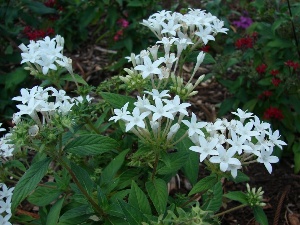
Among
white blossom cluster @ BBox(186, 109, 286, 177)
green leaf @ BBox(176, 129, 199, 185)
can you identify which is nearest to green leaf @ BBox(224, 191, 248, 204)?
green leaf @ BBox(176, 129, 199, 185)

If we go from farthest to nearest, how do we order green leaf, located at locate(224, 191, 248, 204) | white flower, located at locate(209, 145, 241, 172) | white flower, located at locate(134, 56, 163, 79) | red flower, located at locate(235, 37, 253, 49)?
red flower, located at locate(235, 37, 253, 49)
green leaf, located at locate(224, 191, 248, 204)
white flower, located at locate(134, 56, 163, 79)
white flower, located at locate(209, 145, 241, 172)

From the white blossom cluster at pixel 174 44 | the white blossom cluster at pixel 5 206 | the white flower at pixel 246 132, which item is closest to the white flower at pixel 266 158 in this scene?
the white flower at pixel 246 132

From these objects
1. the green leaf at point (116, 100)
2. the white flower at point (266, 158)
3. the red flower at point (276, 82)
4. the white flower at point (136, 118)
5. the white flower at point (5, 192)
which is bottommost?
the white flower at point (5, 192)

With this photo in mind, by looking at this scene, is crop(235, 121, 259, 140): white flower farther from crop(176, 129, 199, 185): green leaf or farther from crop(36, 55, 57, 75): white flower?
crop(36, 55, 57, 75): white flower

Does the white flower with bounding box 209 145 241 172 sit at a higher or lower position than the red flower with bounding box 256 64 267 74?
higher

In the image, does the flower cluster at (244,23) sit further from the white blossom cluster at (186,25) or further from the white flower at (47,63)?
the white flower at (47,63)

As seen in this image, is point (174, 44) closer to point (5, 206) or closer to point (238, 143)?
point (238, 143)

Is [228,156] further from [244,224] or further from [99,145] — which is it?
[244,224]

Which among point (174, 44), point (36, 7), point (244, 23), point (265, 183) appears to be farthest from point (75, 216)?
point (244, 23)
